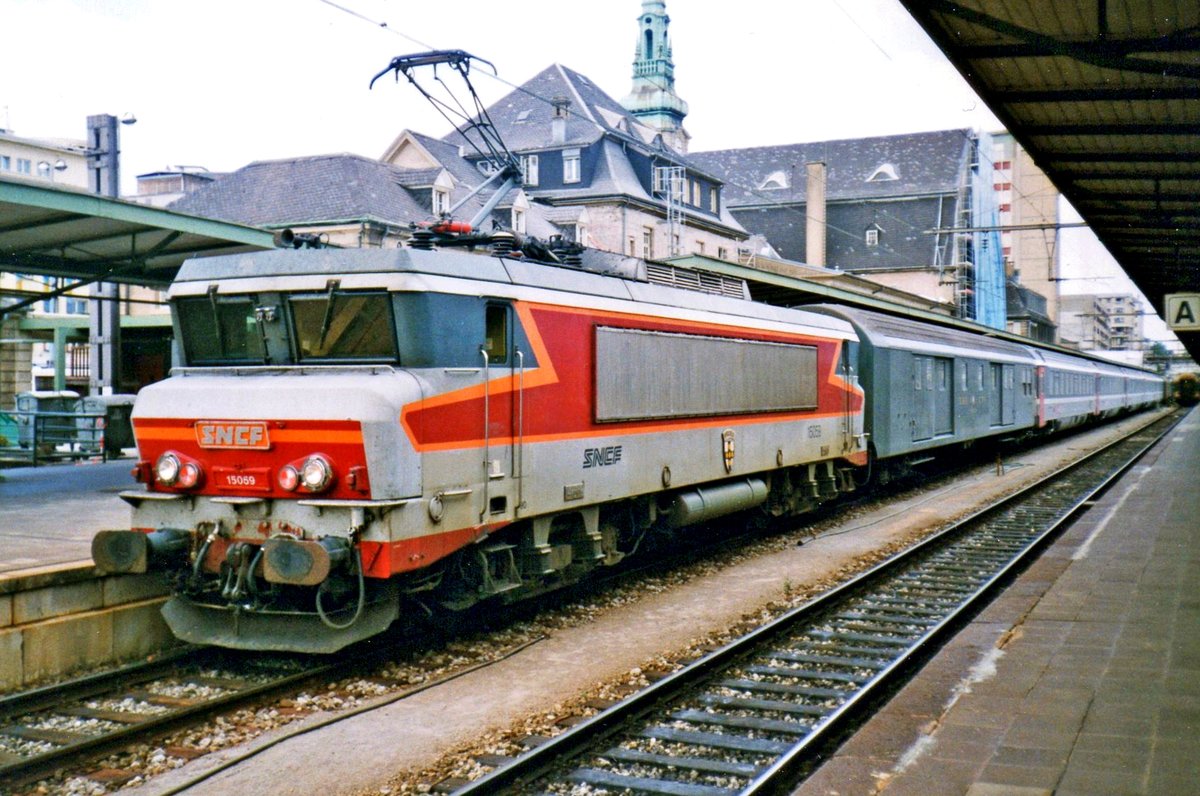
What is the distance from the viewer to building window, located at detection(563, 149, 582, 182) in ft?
168

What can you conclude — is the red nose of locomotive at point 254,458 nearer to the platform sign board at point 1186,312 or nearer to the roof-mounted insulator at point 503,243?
the roof-mounted insulator at point 503,243

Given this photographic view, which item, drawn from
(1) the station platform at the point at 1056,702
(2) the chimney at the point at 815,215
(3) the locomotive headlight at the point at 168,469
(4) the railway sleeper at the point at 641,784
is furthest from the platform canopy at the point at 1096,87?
(2) the chimney at the point at 815,215

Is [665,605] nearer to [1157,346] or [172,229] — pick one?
[172,229]

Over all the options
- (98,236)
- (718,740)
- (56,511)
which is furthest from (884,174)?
(718,740)

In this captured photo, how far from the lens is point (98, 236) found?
47.0ft

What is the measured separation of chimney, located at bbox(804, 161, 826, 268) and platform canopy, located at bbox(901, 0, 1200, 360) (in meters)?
45.8

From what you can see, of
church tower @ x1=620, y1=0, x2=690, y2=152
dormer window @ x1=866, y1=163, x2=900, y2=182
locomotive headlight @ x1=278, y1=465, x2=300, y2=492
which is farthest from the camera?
church tower @ x1=620, y1=0, x2=690, y2=152

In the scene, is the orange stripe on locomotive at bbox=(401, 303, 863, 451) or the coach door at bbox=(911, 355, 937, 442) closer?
Answer: the orange stripe on locomotive at bbox=(401, 303, 863, 451)

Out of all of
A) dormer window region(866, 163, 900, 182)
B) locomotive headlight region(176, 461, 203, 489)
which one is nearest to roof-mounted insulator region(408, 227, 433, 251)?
locomotive headlight region(176, 461, 203, 489)

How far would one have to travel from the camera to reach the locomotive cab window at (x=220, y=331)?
8.90 meters

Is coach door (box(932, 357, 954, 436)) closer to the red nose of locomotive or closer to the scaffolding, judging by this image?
the red nose of locomotive

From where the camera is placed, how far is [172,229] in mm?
13477

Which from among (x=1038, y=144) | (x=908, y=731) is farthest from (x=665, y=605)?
(x=1038, y=144)

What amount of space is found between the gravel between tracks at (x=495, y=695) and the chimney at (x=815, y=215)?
50032mm
